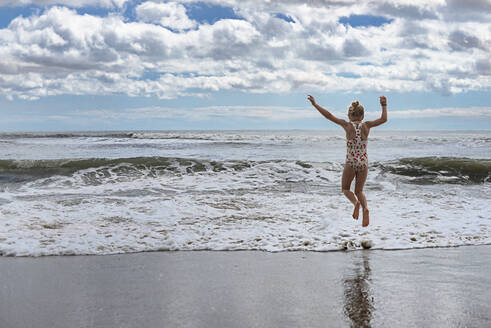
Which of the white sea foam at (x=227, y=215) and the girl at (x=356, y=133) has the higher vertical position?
the girl at (x=356, y=133)

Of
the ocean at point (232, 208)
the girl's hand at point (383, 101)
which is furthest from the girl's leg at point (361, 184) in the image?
the ocean at point (232, 208)

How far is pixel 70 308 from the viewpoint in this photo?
461cm

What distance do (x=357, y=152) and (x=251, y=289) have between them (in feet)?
7.35

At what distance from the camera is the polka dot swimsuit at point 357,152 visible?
19.5 ft

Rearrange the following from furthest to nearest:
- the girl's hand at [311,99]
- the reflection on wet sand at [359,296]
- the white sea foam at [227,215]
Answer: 1. the white sea foam at [227,215]
2. the girl's hand at [311,99]
3. the reflection on wet sand at [359,296]

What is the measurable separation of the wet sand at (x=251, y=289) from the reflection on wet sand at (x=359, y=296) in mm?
11

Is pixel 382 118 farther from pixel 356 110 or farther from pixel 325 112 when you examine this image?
pixel 325 112

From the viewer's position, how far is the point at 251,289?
5.18m

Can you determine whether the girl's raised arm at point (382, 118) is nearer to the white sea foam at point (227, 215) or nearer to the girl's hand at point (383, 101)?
the girl's hand at point (383, 101)

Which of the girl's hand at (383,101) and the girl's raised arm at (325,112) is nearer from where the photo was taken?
the girl's raised arm at (325,112)

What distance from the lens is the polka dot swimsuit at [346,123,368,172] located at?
19.5 ft

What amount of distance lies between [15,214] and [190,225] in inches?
152

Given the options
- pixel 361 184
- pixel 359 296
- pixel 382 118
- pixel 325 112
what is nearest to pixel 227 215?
pixel 361 184

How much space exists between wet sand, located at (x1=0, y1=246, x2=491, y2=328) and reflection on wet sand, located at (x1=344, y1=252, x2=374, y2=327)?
11 millimetres
